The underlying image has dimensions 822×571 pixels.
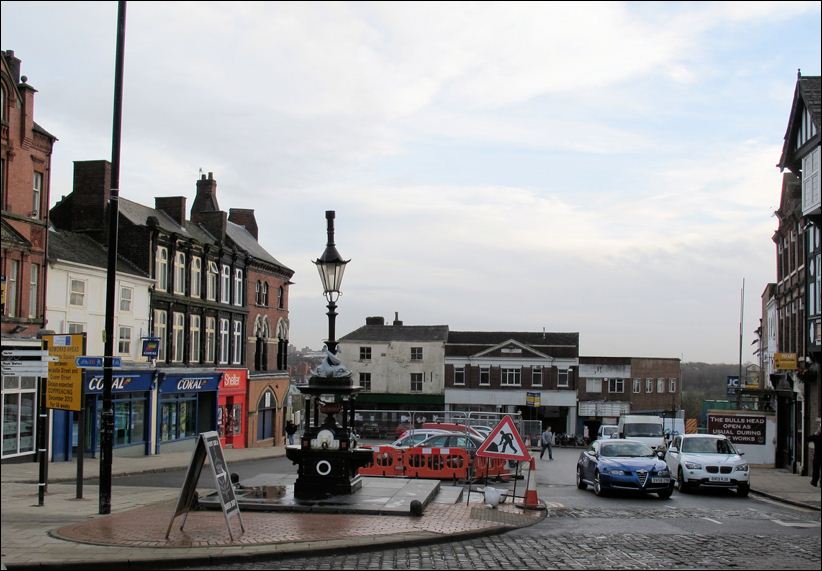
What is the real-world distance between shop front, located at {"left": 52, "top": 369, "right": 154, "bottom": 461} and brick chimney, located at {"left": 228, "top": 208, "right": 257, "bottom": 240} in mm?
19051

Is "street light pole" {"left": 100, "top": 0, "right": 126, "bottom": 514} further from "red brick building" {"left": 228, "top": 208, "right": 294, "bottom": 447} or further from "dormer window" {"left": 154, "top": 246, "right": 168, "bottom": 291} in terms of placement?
"red brick building" {"left": 228, "top": 208, "right": 294, "bottom": 447}

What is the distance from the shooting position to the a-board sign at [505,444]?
17.6 metres

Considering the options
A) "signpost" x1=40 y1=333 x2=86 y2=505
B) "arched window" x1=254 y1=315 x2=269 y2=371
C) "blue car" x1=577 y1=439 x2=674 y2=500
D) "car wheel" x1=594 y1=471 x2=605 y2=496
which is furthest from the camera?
"arched window" x1=254 y1=315 x2=269 y2=371

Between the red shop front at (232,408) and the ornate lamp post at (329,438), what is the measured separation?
97.2 ft

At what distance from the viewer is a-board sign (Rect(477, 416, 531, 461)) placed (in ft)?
57.8

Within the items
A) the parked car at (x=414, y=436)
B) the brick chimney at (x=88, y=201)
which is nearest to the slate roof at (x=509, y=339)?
the brick chimney at (x=88, y=201)

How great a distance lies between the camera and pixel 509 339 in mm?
70688

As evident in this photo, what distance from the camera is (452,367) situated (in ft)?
233

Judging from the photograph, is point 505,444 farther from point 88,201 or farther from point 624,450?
point 88,201

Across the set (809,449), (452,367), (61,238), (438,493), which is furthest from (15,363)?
(452,367)

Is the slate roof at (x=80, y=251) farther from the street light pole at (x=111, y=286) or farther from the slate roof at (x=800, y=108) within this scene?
the slate roof at (x=800, y=108)

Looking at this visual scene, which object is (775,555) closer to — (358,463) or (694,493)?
(358,463)

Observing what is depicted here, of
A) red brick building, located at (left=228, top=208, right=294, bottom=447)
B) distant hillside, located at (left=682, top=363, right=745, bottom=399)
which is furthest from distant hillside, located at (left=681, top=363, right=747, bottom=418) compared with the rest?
red brick building, located at (left=228, top=208, right=294, bottom=447)

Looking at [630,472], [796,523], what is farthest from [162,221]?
[796,523]
